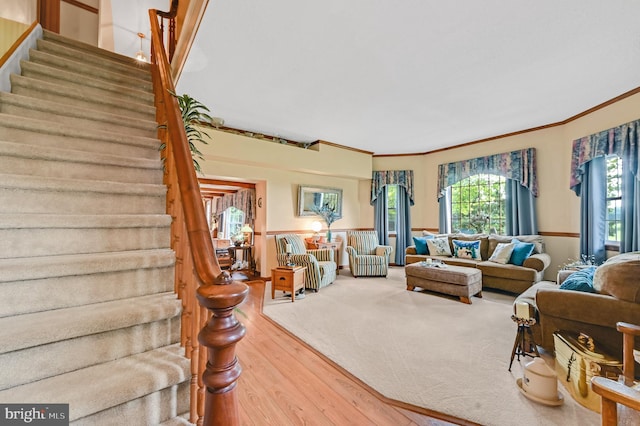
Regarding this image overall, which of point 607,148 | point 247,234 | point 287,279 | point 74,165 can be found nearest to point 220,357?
point 74,165

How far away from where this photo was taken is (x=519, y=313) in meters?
2.05

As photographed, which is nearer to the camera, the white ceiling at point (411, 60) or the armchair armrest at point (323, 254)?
the white ceiling at point (411, 60)

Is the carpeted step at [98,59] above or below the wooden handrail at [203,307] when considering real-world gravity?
above

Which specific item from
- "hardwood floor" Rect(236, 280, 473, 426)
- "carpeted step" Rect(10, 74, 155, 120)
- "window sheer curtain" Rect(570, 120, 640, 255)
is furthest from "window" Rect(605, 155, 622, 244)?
"carpeted step" Rect(10, 74, 155, 120)

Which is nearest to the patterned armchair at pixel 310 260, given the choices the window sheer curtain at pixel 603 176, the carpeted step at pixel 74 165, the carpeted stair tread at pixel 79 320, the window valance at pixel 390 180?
the window valance at pixel 390 180

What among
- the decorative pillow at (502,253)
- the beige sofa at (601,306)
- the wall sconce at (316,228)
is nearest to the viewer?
the beige sofa at (601,306)

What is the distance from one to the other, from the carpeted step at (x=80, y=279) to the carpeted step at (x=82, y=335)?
6 centimetres

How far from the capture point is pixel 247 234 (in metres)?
6.26

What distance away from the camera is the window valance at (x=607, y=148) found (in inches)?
132

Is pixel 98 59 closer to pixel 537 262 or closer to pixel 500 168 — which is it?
pixel 537 262

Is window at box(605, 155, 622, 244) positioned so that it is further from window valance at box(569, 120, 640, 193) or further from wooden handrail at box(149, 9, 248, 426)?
wooden handrail at box(149, 9, 248, 426)

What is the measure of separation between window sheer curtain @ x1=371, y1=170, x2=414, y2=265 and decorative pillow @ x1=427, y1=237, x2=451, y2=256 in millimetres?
1057

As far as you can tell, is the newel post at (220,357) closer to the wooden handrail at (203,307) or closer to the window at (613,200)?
the wooden handrail at (203,307)

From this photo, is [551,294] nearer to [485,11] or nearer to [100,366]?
[485,11]
